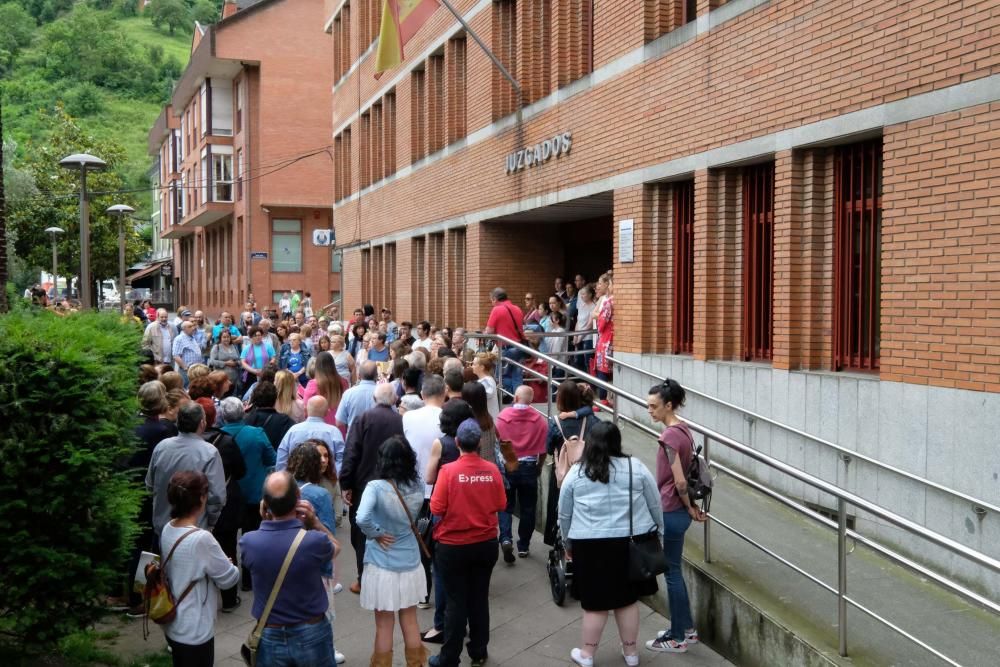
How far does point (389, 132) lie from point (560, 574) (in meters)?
19.3

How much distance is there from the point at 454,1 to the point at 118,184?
37465 mm

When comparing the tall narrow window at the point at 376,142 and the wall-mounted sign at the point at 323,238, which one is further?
the wall-mounted sign at the point at 323,238

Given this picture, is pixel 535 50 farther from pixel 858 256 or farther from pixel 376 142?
pixel 376 142

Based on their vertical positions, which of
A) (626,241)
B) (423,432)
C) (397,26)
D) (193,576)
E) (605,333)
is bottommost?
(193,576)

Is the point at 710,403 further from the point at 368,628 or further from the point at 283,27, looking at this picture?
the point at 283,27

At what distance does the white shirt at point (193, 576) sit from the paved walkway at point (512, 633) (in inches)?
62.8

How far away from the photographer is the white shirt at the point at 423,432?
7.71m

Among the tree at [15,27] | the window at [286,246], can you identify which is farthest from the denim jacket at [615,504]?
the tree at [15,27]

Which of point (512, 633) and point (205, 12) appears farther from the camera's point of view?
point (205, 12)

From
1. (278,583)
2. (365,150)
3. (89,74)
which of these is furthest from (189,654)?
(89,74)

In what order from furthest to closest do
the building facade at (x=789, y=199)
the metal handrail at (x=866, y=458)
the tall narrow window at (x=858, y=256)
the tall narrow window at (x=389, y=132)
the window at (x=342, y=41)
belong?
the window at (x=342, y=41) < the tall narrow window at (x=389, y=132) < the tall narrow window at (x=858, y=256) < the building facade at (x=789, y=199) < the metal handrail at (x=866, y=458)

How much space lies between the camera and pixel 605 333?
1345 centimetres

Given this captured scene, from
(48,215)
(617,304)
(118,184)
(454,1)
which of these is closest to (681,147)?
(617,304)

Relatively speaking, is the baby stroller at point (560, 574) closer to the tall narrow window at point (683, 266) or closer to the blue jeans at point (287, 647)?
the blue jeans at point (287, 647)
